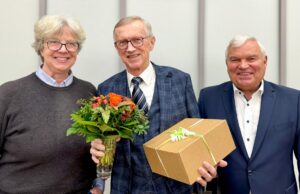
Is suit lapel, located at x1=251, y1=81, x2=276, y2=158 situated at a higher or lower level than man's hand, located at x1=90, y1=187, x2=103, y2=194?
higher

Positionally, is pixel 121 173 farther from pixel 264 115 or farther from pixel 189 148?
pixel 264 115

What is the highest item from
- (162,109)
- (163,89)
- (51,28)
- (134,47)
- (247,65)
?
(51,28)

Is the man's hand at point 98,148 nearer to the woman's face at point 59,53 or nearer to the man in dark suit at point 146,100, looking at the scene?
the man in dark suit at point 146,100

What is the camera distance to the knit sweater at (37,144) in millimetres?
1559

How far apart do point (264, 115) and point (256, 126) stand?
82 mm

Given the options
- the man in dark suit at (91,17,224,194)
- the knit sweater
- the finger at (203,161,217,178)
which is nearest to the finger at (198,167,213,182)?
the finger at (203,161,217,178)

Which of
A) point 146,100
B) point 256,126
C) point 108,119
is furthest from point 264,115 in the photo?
point 108,119

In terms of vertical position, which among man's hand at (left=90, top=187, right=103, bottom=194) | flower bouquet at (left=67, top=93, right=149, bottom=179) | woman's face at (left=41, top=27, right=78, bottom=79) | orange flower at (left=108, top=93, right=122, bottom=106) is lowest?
man's hand at (left=90, top=187, right=103, bottom=194)

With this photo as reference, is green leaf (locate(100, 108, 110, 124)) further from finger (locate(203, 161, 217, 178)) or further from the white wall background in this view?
the white wall background

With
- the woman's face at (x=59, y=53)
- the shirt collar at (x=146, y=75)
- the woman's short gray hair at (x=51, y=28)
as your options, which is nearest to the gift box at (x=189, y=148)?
the shirt collar at (x=146, y=75)

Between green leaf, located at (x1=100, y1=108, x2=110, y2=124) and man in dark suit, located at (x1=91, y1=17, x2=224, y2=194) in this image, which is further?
man in dark suit, located at (x1=91, y1=17, x2=224, y2=194)

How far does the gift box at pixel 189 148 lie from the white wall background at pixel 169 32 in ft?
3.13

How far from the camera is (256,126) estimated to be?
1818 millimetres

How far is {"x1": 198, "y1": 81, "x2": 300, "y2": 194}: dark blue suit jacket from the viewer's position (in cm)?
176
